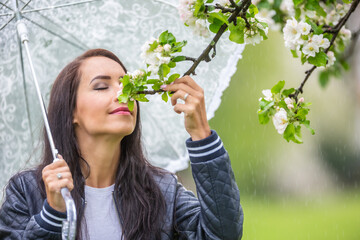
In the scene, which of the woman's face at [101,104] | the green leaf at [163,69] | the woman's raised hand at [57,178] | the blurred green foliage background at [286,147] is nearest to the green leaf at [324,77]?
the green leaf at [163,69]

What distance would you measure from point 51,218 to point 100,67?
0.74 m

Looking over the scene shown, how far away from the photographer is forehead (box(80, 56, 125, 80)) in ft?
8.70

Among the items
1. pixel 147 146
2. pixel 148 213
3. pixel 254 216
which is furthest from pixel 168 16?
pixel 254 216

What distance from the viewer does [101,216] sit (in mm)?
2572

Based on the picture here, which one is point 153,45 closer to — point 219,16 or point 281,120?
point 219,16

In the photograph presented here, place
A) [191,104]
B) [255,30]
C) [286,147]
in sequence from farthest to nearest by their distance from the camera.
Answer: [286,147], [191,104], [255,30]

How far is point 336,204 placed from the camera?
1304cm

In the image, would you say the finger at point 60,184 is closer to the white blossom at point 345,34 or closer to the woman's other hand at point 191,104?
the woman's other hand at point 191,104

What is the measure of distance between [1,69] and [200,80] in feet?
3.04

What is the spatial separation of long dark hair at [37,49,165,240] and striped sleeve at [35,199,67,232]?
0.25 meters

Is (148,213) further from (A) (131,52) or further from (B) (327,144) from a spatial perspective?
(B) (327,144)

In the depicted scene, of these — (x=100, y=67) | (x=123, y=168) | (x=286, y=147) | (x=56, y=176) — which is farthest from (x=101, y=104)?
(x=286, y=147)

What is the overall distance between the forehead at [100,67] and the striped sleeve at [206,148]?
0.62 meters

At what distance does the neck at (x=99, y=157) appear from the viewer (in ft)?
8.58
